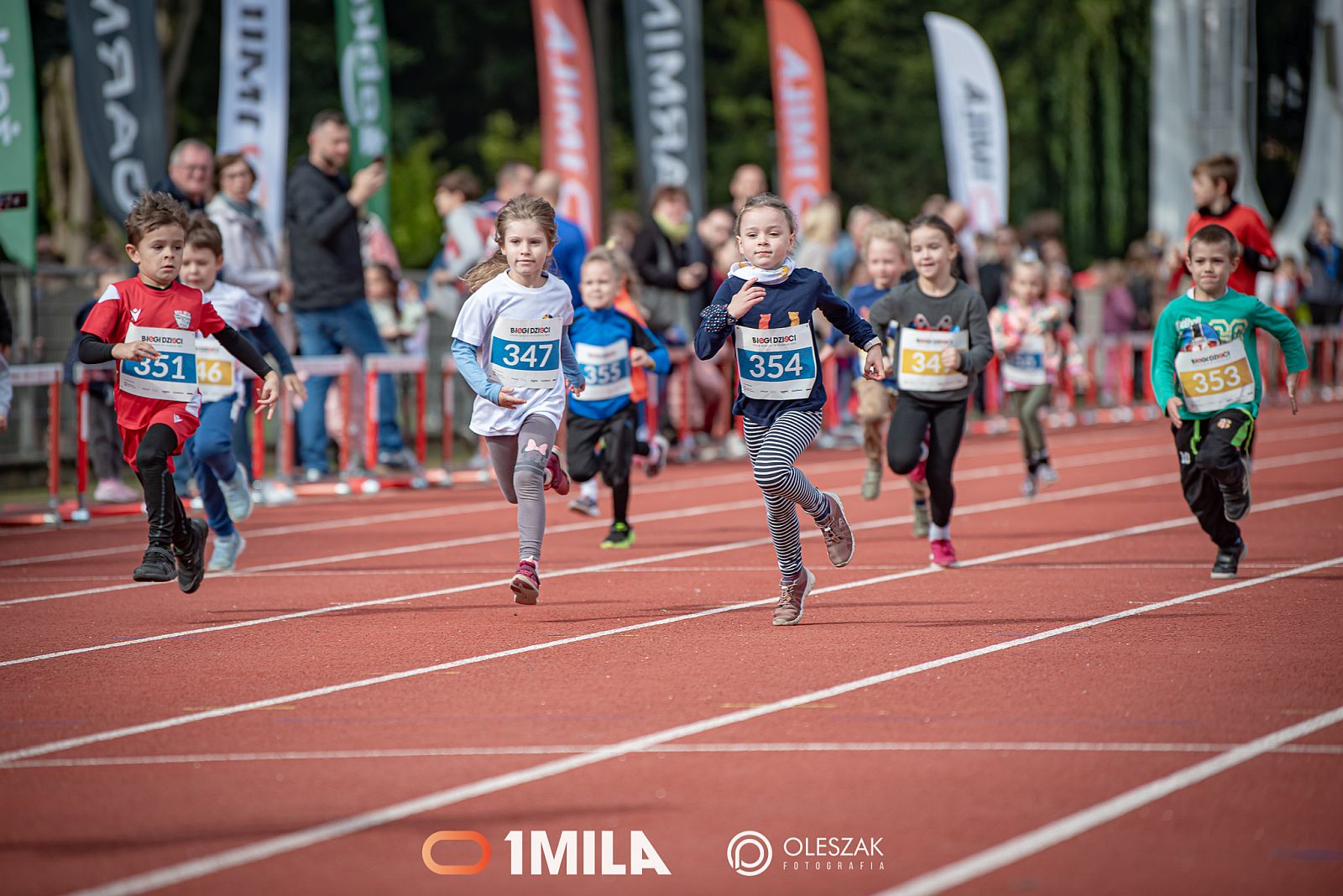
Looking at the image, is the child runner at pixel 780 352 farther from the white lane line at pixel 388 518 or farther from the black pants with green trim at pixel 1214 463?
the white lane line at pixel 388 518

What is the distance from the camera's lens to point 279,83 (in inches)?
700

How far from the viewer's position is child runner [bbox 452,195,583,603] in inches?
347

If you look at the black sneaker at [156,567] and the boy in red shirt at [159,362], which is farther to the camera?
the boy in red shirt at [159,362]

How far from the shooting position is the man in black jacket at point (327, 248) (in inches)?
563

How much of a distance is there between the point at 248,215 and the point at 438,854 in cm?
913

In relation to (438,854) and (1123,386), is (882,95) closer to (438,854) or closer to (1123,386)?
(1123,386)

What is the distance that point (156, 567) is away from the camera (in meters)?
8.70

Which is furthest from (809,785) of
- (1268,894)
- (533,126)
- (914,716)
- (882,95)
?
(882,95)

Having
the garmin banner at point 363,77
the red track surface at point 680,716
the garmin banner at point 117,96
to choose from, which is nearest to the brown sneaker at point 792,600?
the red track surface at point 680,716

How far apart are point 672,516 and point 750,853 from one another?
852cm

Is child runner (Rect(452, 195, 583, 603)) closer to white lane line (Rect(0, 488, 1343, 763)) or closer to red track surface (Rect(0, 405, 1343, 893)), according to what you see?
red track surface (Rect(0, 405, 1343, 893))

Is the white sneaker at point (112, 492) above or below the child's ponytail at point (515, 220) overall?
below

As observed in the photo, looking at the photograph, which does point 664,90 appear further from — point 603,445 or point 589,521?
point 603,445

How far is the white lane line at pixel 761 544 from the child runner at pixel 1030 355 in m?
0.30
